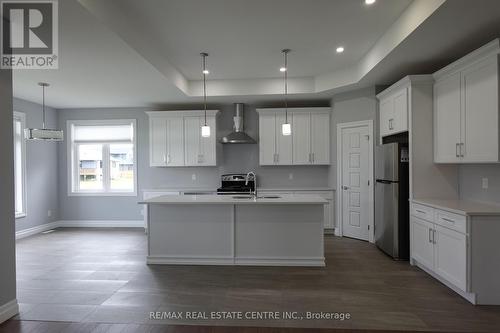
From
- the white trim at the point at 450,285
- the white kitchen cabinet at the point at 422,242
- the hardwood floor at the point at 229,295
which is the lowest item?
the hardwood floor at the point at 229,295

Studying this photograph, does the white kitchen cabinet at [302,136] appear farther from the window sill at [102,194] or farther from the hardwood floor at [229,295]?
the window sill at [102,194]

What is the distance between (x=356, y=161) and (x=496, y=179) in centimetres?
220

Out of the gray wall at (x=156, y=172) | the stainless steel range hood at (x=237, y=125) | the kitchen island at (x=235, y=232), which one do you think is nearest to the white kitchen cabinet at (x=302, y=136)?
the gray wall at (x=156, y=172)

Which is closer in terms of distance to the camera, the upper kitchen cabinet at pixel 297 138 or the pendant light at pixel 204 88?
Answer: the pendant light at pixel 204 88

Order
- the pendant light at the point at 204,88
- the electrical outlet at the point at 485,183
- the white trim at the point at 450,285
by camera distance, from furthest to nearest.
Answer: the pendant light at the point at 204,88, the electrical outlet at the point at 485,183, the white trim at the point at 450,285

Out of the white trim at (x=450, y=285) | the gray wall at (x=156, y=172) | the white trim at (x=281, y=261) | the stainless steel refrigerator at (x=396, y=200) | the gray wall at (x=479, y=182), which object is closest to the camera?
the white trim at (x=450, y=285)

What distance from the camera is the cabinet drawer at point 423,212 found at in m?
3.36

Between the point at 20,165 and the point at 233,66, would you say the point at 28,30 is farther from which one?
the point at 20,165

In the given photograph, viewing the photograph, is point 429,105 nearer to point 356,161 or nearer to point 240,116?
point 356,161

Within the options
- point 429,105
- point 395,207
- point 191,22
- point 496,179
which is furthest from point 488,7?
point 191,22

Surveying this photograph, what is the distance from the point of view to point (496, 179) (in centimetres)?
314

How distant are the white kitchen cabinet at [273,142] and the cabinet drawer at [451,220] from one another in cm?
300

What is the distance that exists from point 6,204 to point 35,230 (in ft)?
13.4

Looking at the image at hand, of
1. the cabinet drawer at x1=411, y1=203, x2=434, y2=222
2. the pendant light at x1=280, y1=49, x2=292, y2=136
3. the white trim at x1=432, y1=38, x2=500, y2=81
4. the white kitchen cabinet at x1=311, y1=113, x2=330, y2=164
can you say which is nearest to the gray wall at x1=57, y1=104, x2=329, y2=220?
the white kitchen cabinet at x1=311, y1=113, x2=330, y2=164
